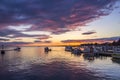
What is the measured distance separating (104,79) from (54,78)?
11.9 metres

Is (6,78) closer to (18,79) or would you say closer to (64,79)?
(18,79)

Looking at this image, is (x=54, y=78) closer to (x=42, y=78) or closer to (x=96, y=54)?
(x=42, y=78)

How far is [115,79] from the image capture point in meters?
37.7

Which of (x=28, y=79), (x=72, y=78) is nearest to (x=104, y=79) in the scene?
(x=72, y=78)

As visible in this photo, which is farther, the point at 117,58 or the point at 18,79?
the point at 117,58

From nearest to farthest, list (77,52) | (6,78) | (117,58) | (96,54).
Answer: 1. (6,78)
2. (117,58)
3. (96,54)
4. (77,52)

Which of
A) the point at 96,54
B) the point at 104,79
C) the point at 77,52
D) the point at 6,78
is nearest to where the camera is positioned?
the point at 104,79

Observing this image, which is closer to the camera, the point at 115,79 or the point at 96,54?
the point at 115,79

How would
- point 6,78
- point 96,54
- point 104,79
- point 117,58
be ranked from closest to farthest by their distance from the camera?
point 104,79
point 6,78
point 117,58
point 96,54

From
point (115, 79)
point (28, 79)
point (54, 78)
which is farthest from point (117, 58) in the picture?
point (28, 79)

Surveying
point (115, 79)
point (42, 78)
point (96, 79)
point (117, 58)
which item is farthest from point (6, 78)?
point (117, 58)

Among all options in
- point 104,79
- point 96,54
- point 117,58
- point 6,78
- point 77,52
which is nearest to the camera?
point 104,79

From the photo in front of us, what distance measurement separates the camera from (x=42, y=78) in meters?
39.5

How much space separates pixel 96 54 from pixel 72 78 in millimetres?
71990
